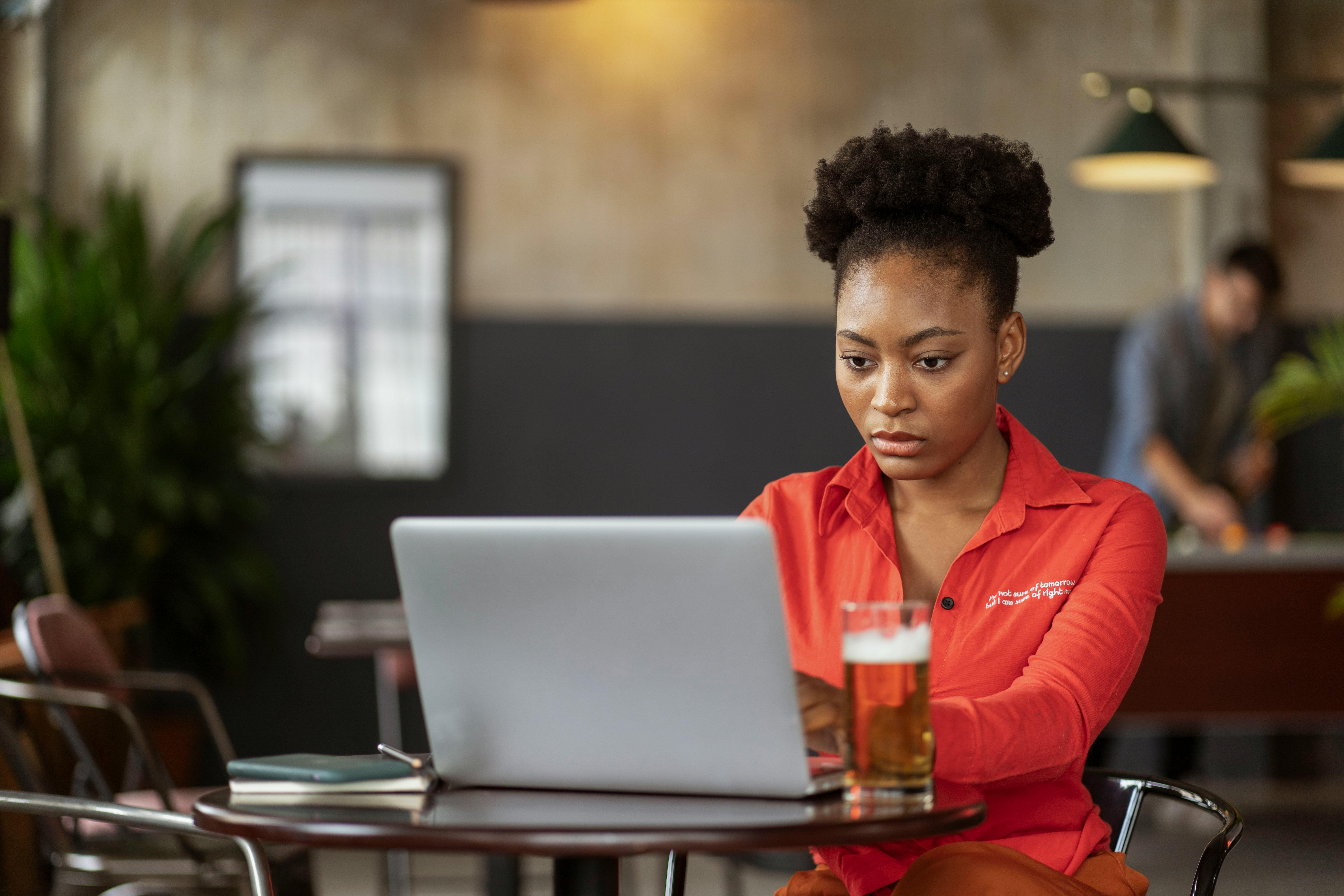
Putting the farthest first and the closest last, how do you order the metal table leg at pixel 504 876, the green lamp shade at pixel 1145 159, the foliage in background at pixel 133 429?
the foliage in background at pixel 133 429
the green lamp shade at pixel 1145 159
the metal table leg at pixel 504 876

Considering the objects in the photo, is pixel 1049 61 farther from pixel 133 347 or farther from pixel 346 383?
pixel 133 347

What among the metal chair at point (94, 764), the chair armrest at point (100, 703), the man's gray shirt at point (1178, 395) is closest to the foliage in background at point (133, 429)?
the metal chair at point (94, 764)

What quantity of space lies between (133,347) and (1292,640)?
3.93m

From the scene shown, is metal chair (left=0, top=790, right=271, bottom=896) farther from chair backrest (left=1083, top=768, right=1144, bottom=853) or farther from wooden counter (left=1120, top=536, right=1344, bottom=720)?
wooden counter (left=1120, top=536, right=1344, bottom=720)

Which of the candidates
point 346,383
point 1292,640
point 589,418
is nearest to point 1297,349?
point 1292,640

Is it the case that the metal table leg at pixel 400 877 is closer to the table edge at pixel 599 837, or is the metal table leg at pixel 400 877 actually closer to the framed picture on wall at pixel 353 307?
the framed picture on wall at pixel 353 307

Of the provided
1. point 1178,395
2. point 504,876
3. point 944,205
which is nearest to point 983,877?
point 944,205

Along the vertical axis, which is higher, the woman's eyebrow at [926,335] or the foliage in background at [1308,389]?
Answer: the woman's eyebrow at [926,335]

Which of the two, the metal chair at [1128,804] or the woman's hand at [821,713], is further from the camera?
the metal chair at [1128,804]

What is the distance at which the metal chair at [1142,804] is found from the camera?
4.99 ft

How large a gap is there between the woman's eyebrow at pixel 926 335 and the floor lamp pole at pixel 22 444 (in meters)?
2.64

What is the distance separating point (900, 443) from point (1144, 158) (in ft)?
12.2

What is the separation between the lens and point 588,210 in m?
5.83

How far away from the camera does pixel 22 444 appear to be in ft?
13.2
